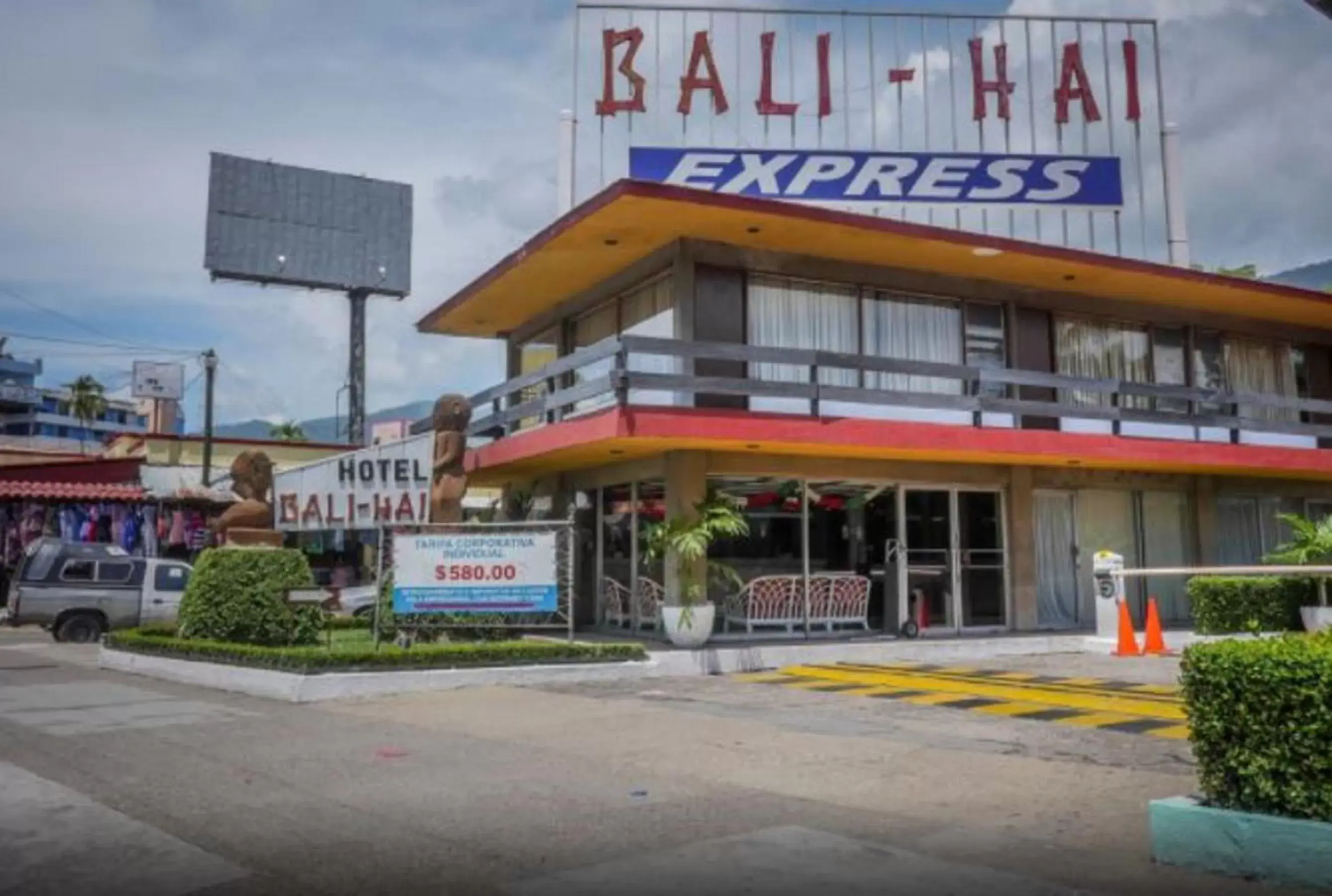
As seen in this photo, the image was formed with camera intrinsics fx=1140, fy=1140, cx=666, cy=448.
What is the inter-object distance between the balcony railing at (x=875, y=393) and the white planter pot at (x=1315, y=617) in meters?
3.96

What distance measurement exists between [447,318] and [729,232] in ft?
25.1

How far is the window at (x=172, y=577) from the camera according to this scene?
70.7 ft

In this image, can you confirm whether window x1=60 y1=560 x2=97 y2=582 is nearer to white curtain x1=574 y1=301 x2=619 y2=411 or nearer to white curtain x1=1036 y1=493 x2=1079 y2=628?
white curtain x1=574 y1=301 x2=619 y2=411

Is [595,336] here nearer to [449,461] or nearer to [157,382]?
[449,461]

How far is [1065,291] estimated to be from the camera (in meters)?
19.0

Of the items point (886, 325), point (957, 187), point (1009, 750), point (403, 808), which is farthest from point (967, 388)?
point (403, 808)

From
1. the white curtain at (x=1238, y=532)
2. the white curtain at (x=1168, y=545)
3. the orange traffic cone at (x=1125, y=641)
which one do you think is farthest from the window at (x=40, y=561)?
the white curtain at (x=1238, y=532)

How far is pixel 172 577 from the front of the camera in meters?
21.7

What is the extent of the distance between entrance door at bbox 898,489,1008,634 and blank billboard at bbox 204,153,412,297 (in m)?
41.8

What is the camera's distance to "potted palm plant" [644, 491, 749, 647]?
49.2 feet

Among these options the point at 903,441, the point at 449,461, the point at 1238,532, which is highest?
the point at 903,441

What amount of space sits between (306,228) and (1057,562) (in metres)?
43.7

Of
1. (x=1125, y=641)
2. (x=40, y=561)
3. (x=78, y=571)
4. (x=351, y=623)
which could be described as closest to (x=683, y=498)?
(x=1125, y=641)

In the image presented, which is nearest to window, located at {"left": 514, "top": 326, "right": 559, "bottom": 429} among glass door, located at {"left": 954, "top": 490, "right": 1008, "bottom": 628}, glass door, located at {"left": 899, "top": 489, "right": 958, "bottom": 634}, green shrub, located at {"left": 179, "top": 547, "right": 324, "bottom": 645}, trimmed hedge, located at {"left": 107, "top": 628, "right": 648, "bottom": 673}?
green shrub, located at {"left": 179, "top": 547, "right": 324, "bottom": 645}
